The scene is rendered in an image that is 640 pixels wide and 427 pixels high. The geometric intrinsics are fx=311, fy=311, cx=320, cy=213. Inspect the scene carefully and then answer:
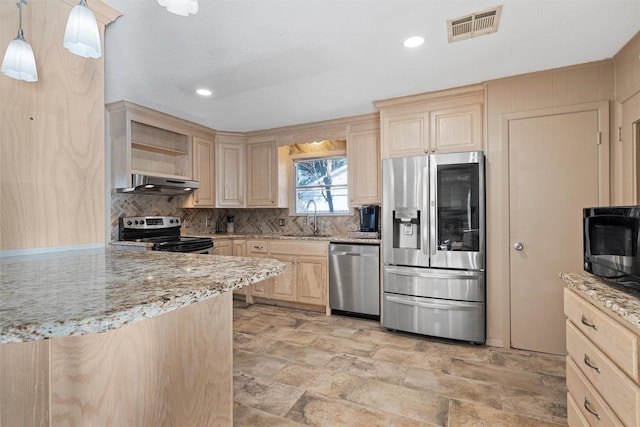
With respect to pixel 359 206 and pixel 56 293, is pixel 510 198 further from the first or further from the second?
pixel 56 293

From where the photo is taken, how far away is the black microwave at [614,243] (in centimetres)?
120

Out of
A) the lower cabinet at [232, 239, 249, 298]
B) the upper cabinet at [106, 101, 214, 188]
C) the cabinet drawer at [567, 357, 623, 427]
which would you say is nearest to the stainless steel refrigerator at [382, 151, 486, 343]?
the cabinet drawer at [567, 357, 623, 427]

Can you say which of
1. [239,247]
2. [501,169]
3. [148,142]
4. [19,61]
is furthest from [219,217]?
[501,169]

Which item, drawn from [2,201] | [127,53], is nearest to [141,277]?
[2,201]

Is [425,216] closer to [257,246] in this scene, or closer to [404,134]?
[404,134]

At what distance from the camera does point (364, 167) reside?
367 centimetres

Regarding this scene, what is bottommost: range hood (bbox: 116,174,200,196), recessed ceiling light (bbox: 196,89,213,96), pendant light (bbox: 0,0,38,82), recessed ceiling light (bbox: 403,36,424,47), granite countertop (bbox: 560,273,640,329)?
granite countertop (bbox: 560,273,640,329)

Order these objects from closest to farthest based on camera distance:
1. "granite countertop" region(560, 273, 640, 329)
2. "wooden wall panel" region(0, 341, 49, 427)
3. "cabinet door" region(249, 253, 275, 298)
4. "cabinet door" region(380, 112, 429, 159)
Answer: "wooden wall panel" region(0, 341, 49, 427), "granite countertop" region(560, 273, 640, 329), "cabinet door" region(380, 112, 429, 159), "cabinet door" region(249, 253, 275, 298)

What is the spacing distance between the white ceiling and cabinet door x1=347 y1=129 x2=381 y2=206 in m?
0.59

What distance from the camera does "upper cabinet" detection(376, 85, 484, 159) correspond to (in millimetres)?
2883

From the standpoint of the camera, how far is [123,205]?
3.63 meters

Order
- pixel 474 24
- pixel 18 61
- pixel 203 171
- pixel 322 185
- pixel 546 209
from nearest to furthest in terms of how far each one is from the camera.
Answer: pixel 18 61
pixel 474 24
pixel 546 209
pixel 203 171
pixel 322 185

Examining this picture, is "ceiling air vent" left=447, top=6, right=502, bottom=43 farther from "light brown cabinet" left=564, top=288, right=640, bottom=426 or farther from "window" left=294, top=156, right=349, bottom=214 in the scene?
"window" left=294, top=156, right=349, bottom=214

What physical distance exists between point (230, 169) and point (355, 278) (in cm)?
239
